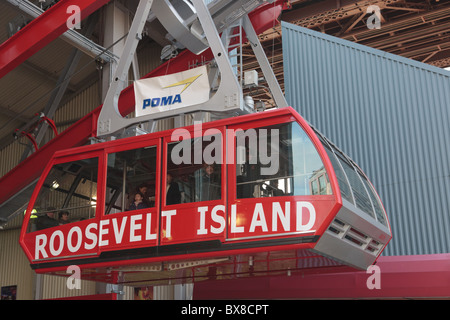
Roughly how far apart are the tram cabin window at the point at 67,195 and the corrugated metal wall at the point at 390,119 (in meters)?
5.48

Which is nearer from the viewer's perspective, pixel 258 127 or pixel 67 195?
pixel 258 127

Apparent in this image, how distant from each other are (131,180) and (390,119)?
18.9 feet

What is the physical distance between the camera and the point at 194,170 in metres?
7.59

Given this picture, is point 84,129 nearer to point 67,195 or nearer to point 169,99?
point 67,195

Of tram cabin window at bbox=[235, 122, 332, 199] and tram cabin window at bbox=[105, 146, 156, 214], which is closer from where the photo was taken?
tram cabin window at bbox=[235, 122, 332, 199]

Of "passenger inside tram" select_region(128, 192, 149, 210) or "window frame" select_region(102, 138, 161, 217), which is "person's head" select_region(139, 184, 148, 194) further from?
"window frame" select_region(102, 138, 161, 217)

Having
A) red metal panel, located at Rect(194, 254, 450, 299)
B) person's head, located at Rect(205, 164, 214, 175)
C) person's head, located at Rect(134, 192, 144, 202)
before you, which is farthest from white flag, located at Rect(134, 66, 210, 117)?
red metal panel, located at Rect(194, 254, 450, 299)

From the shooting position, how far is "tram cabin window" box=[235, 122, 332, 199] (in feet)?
22.6

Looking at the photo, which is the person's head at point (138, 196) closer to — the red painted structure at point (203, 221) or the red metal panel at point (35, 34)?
the red painted structure at point (203, 221)

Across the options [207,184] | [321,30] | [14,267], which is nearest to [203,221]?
[207,184]

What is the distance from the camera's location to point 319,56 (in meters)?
12.4

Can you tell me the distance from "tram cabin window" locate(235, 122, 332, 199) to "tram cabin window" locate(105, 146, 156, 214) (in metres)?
1.36

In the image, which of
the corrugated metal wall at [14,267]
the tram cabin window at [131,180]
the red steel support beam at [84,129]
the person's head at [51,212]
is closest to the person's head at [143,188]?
the tram cabin window at [131,180]
